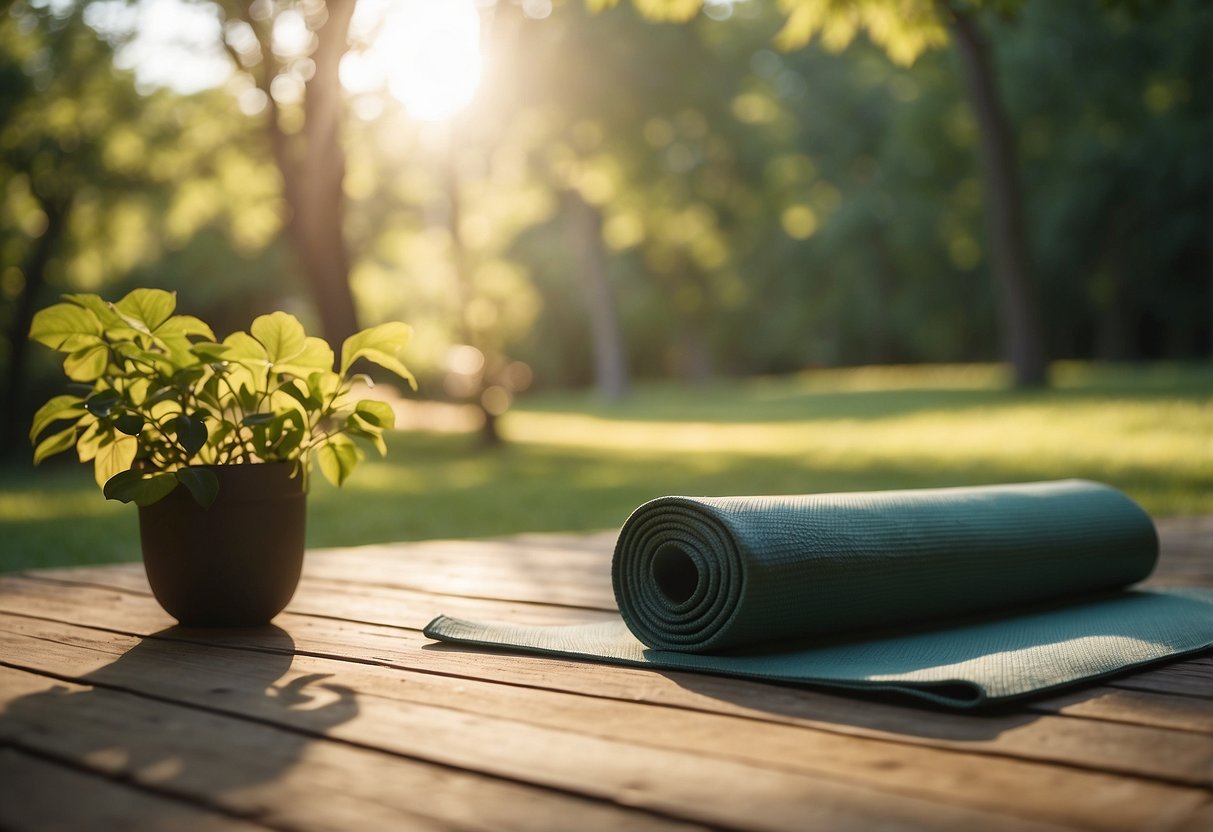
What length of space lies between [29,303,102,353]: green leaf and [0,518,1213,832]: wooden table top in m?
0.64

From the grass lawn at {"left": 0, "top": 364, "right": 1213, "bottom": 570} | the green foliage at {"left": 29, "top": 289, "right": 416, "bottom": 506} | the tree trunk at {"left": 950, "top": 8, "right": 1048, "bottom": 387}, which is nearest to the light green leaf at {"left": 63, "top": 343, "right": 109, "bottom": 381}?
the green foliage at {"left": 29, "top": 289, "right": 416, "bottom": 506}

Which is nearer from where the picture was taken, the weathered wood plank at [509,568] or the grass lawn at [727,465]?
the weathered wood plank at [509,568]

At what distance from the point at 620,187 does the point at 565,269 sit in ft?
55.1

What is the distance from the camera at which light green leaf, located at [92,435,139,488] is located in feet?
8.14

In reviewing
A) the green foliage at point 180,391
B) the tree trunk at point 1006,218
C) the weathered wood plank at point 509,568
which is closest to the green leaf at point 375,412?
the green foliage at point 180,391

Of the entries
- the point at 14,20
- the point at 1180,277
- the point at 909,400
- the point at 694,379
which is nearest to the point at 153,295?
the point at 14,20

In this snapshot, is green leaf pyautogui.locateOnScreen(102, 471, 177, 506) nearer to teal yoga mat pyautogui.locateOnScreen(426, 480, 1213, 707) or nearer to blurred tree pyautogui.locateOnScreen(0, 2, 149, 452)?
teal yoga mat pyautogui.locateOnScreen(426, 480, 1213, 707)

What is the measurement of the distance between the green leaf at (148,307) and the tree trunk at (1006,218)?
14.4 m

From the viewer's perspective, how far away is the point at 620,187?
20.1 m

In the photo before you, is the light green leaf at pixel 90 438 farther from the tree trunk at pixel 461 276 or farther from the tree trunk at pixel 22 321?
the tree trunk at pixel 22 321

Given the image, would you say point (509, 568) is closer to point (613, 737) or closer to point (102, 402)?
point (102, 402)

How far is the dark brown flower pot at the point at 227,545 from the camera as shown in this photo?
8.04 ft

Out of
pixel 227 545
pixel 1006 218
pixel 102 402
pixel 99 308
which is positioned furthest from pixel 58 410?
pixel 1006 218

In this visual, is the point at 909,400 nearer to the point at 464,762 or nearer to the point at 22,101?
the point at 22,101
